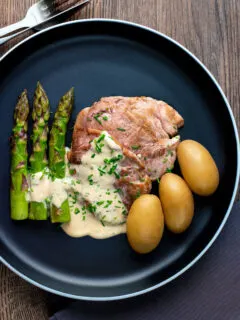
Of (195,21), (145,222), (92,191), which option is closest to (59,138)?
(92,191)

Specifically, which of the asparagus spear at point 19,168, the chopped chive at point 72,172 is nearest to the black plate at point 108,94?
the asparagus spear at point 19,168

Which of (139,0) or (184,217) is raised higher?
(139,0)

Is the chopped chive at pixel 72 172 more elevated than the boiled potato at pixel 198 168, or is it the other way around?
the boiled potato at pixel 198 168

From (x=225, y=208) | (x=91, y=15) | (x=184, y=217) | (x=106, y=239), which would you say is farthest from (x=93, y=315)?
(x=91, y=15)

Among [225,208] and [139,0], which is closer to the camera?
[225,208]

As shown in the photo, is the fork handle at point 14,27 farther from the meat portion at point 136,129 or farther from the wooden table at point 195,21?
the meat portion at point 136,129

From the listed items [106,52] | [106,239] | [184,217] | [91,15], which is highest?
[91,15]

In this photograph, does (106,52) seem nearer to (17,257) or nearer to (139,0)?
(139,0)
